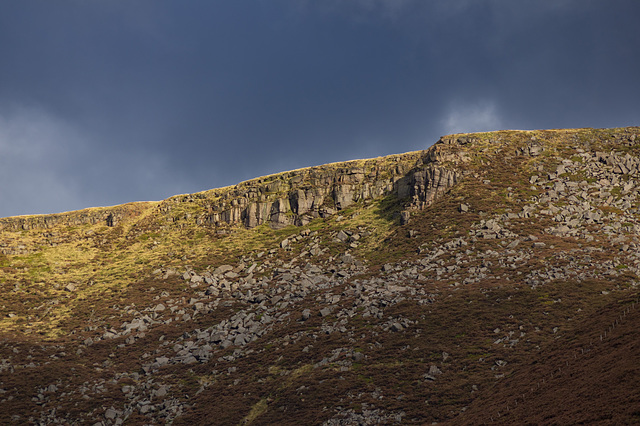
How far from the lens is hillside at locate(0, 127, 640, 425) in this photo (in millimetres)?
31609

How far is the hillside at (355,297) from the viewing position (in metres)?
31.6

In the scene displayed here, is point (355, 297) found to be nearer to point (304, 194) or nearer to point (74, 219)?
point (304, 194)

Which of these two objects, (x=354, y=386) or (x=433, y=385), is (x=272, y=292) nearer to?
(x=354, y=386)

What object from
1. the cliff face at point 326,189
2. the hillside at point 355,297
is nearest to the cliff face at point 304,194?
the cliff face at point 326,189

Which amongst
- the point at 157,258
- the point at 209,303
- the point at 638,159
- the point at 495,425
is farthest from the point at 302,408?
the point at 638,159

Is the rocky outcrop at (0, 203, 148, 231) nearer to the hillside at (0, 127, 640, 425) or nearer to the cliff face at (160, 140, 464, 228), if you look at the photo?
the hillside at (0, 127, 640, 425)

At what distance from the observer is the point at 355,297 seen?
51.8m

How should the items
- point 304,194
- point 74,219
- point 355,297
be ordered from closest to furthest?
point 355,297 → point 304,194 → point 74,219

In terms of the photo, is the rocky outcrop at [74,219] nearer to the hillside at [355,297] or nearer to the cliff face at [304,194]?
the cliff face at [304,194]

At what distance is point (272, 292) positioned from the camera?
59.8 m

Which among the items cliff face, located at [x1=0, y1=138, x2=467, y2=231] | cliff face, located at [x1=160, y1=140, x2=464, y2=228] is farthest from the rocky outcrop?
cliff face, located at [x1=160, y1=140, x2=464, y2=228]

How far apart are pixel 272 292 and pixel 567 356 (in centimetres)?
4128

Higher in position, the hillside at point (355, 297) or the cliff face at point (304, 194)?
the cliff face at point (304, 194)

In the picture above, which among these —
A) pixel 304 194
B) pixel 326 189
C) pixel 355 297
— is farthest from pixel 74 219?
pixel 355 297
